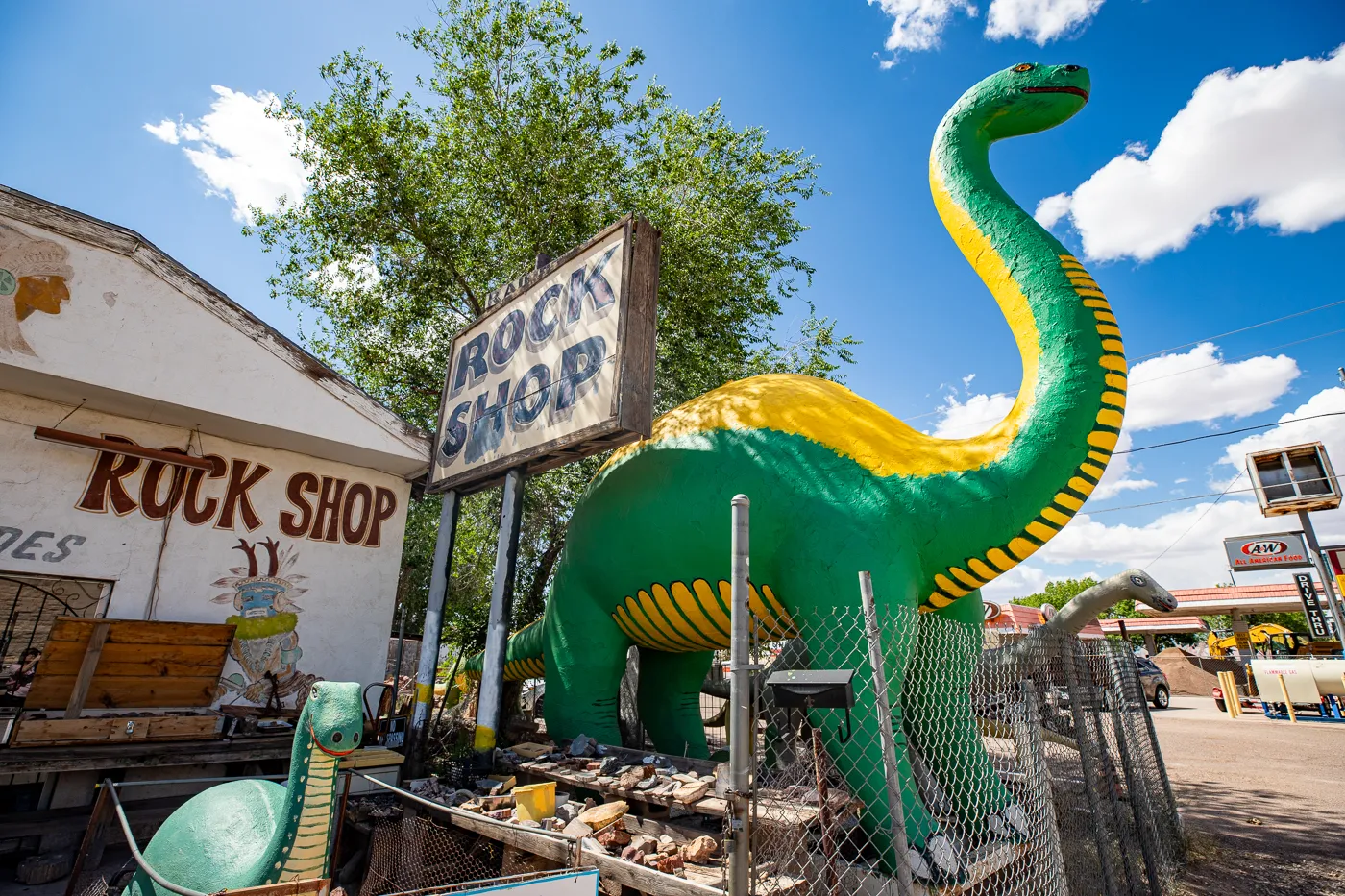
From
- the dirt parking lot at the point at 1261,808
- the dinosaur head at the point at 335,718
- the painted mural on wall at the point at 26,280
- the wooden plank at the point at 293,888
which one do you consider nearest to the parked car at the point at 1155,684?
the dirt parking lot at the point at 1261,808

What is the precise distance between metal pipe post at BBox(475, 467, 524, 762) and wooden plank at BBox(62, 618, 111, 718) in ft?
9.06

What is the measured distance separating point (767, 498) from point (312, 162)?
9164 millimetres

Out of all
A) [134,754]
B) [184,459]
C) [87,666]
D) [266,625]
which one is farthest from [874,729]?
[184,459]

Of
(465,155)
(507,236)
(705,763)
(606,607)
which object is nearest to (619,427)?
(606,607)

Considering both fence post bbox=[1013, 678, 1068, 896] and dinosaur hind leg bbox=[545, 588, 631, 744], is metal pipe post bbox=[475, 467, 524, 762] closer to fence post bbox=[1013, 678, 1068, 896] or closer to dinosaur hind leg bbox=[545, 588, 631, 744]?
dinosaur hind leg bbox=[545, 588, 631, 744]

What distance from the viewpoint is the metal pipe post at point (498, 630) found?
198 inches

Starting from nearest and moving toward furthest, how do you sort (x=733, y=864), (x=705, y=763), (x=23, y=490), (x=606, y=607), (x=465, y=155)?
(x=733, y=864) → (x=705, y=763) → (x=23, y=490) → (x=606, y=607) → (x=465, y=155)

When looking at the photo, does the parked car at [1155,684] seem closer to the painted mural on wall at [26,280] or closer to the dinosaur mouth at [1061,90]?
the dinosaur mouth at [1061,90]

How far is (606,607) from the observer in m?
5.65

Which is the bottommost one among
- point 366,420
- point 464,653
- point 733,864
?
point 733,864

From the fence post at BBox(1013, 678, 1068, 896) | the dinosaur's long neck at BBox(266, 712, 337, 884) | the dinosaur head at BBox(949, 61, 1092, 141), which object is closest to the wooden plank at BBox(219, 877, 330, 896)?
the dinosaur's long neck at BBox(266, 712, 337, 884)

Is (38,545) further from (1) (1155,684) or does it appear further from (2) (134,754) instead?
(1) (1155,684)

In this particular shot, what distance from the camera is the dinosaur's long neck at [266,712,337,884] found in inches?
97.6

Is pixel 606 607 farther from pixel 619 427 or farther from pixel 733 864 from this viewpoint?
pixel 733 864
